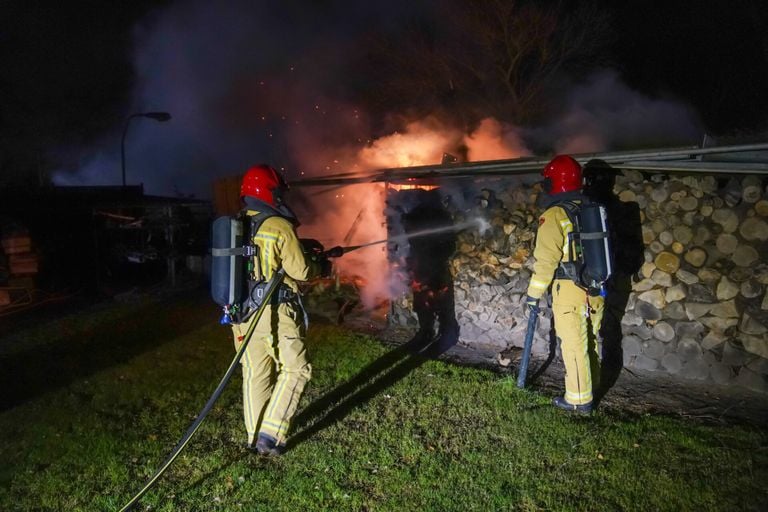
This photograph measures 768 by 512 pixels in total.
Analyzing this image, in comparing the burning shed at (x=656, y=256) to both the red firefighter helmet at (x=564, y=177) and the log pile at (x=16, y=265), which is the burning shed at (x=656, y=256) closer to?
the red firefighter helmet at (x=564, y=177)

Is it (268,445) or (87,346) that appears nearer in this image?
(268,445)

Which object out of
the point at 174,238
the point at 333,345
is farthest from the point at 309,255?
the point at 174,238

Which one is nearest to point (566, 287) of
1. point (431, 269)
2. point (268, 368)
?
point (268, 368)

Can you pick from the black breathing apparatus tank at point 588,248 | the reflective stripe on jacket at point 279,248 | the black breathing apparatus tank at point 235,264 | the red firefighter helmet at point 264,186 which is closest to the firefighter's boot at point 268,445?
the black breathing apparatus tank at point 235,264

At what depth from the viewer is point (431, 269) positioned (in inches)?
299

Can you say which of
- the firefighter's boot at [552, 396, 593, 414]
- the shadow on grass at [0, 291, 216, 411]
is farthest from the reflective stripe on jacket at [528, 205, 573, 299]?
the shadow on grass at [0, 291, 216, 411]

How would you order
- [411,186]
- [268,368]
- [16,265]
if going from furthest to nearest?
[16,265] → [411,186] → [268,368]

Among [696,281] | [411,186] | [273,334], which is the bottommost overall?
[273,334]

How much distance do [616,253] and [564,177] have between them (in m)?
1.93

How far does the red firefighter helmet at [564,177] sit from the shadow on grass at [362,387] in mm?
2702

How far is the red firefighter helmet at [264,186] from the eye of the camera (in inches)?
155

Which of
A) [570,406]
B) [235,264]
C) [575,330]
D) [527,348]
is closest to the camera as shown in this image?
[235,264]

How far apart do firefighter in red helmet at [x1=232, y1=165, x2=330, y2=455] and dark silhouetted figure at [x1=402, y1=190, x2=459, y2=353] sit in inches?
133

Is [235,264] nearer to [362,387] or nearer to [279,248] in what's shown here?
[279,248]
